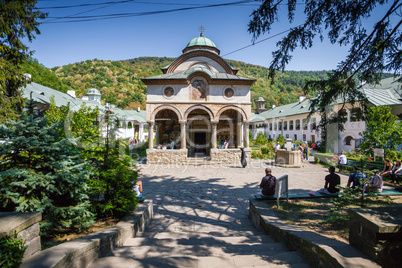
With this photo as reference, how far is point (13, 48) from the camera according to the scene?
820cm

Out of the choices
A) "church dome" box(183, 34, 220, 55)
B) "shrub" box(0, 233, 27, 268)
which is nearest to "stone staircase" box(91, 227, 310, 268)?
"shrub" box(0, 233, 27, 268)

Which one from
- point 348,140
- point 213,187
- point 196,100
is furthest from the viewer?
point 348,140

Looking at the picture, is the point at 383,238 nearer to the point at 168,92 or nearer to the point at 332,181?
the point at 332,181

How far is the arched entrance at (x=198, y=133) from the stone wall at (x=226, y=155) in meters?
3.28

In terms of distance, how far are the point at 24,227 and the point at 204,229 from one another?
11.0ft

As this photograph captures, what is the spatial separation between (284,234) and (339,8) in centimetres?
441

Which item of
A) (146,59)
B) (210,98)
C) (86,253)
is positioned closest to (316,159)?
(210,98)

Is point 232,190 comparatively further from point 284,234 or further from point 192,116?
point 192,116

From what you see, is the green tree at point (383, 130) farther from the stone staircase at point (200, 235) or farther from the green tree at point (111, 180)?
the green tree at point (111, 180)

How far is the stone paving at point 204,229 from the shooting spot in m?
2.66

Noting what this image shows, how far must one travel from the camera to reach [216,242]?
3635 millimetres

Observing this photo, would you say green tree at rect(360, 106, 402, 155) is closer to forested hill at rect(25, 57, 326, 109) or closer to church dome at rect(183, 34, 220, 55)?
church dome at rect(183, 34, 220, 55)

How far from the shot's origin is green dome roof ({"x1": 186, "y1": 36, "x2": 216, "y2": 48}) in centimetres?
1825

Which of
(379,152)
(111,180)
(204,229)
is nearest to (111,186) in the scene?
(111,180)
